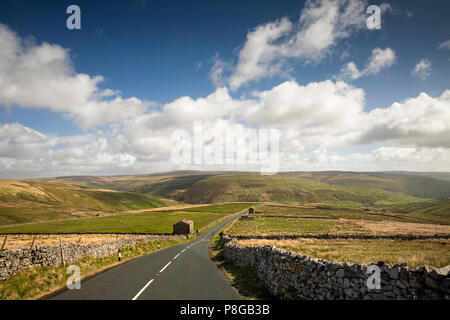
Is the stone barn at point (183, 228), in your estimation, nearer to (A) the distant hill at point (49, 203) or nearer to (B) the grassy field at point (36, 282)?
(B) the grassy field at point (36, 282)

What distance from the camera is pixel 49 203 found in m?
141

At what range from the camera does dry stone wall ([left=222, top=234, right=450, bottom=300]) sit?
6.38m

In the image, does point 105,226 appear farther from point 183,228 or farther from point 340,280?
point 340,280

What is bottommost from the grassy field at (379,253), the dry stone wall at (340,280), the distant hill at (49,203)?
the distant hill at (49,203)

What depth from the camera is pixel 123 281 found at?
14.7 meters

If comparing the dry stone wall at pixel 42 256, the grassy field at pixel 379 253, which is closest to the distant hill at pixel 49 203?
the dry stone wall at pixel 42 256

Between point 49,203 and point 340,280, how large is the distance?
6858 inches

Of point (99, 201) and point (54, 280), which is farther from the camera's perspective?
point (99, 201)

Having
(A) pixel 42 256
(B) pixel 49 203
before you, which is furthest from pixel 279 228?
(B) pixel 49 203

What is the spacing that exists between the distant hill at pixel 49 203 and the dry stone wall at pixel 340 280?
404 ft

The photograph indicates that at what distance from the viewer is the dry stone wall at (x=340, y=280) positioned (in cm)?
638
